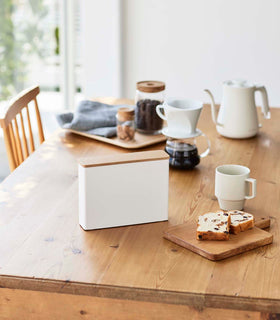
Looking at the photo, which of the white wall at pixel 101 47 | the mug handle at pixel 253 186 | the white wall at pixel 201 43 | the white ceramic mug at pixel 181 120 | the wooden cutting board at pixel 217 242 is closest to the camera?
the wooden cutting board at pixel 217 242

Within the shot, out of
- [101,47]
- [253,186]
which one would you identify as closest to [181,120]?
[253,186]

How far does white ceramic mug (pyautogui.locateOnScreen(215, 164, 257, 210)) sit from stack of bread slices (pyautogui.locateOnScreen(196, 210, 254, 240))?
0.07m

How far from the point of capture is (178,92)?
374 centimetres

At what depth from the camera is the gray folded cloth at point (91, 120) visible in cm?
207

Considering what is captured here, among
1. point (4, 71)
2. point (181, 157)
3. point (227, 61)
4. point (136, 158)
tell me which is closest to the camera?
point (136, 158)

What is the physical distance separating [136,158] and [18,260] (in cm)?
35

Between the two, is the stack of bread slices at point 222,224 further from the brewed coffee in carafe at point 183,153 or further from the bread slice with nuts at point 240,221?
the brewed coffee in carafe at point 183,153

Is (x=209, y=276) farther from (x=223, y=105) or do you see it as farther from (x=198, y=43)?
(x=198, y=43)

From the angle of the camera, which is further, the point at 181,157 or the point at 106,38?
the point at 106,38

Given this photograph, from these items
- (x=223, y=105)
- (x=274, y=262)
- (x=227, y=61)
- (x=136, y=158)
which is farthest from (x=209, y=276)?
(x=227, y=61)

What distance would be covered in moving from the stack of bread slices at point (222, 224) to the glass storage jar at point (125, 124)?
2.21 ft

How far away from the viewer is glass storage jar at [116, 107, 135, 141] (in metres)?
1.96

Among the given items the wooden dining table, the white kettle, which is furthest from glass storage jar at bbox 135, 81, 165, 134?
the wooden dining table

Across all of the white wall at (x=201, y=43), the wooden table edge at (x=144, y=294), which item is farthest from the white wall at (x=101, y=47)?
the wooden table edge at (x=144, y=294)
